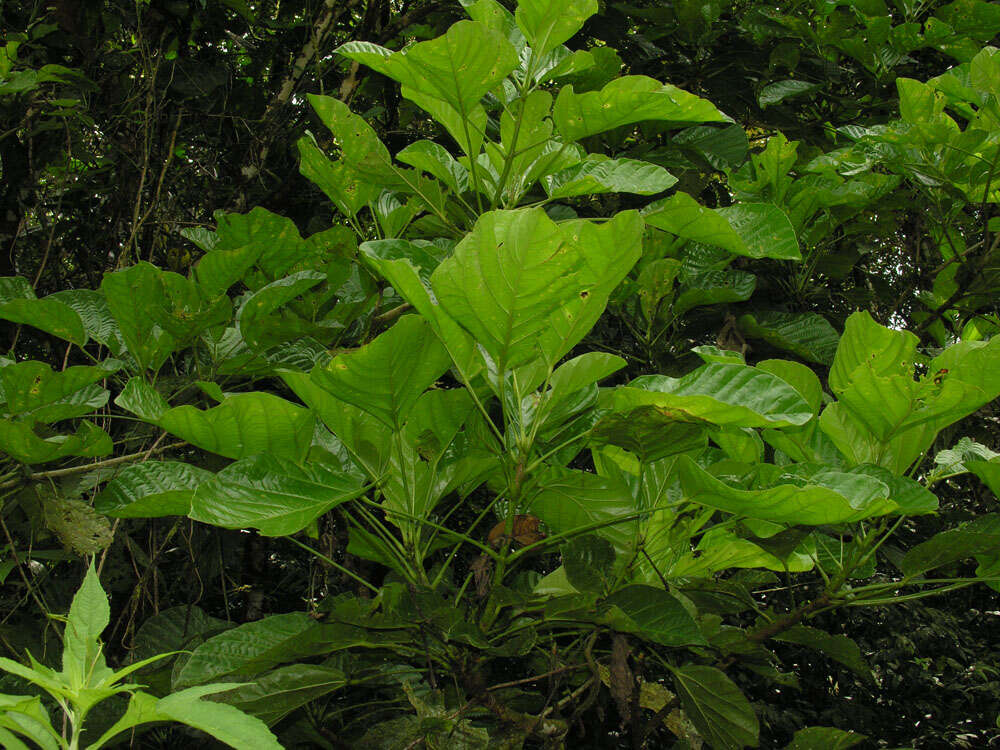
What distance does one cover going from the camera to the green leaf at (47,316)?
3.34 feet

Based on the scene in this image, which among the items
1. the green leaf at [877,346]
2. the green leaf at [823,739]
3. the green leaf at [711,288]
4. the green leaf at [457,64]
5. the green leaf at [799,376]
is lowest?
the green leaf at [823,739]

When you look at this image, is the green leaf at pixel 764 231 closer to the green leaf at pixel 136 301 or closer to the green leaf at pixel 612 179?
the green leaf at pixel 612 179

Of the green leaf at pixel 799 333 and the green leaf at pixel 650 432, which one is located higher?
the green leaf at pixel 650 432

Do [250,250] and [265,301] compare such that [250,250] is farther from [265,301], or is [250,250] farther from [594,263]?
[594,263]

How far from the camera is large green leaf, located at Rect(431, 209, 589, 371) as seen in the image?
637 millimetres

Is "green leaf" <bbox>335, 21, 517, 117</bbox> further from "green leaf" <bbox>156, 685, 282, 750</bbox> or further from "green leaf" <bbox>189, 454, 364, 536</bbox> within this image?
"green leaf" <bbox>156, 685, 282, 750</bbox>

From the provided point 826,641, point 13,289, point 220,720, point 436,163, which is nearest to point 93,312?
point 13,289

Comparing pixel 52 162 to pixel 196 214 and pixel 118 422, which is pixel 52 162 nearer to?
pixel 196 214

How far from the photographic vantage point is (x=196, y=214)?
85.2 inches

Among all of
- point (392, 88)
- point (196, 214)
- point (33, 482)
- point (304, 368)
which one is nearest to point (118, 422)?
point (33, 482)

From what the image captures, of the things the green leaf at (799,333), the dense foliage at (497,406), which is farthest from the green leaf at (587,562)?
the green leaf at (799,333)

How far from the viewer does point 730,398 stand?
68 cm

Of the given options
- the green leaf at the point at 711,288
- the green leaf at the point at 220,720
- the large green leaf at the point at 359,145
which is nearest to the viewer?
the green leaf at the point at 220,720

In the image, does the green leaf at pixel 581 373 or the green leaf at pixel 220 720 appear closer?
the green leaf at pixel 220 720
